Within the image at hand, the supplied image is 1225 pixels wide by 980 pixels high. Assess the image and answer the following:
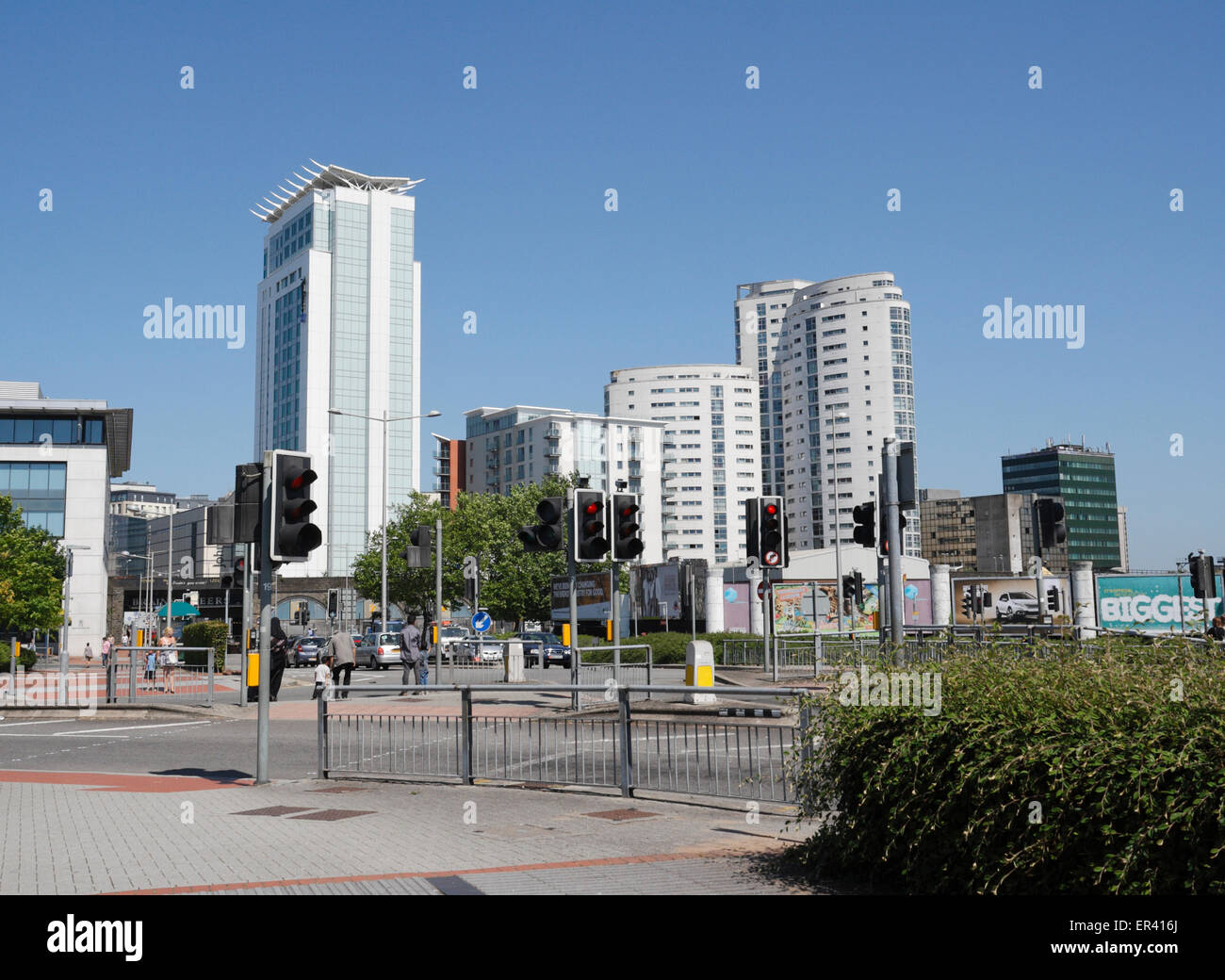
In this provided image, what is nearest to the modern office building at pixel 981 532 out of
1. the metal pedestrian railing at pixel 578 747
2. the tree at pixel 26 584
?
the tree at pixel 26 584

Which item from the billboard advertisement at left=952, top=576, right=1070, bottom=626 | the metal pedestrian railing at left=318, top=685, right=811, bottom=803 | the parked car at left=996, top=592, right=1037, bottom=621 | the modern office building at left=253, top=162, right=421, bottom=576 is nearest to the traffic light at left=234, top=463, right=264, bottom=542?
the metal pedestrian railing at left=318, top=685, right=811, bottom=803

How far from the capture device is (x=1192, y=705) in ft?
17.2

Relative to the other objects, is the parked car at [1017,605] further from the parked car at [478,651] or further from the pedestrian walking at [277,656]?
the pedestrian walking at [277,656]

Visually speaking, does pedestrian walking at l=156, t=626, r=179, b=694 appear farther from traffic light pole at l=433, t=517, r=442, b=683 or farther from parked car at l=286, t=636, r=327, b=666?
parked car at l=286, t=636, r=327, b=666

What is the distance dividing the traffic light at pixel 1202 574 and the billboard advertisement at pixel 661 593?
43.3 m

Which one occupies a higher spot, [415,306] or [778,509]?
[415,306]

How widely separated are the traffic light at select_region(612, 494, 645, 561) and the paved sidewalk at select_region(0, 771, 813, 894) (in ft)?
25.2

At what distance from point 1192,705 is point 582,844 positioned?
466 cm

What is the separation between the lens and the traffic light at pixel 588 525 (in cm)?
1944

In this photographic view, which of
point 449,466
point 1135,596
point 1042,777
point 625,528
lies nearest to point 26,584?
point 625,528

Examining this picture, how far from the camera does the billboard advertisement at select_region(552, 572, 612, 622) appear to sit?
5106 centimetres
